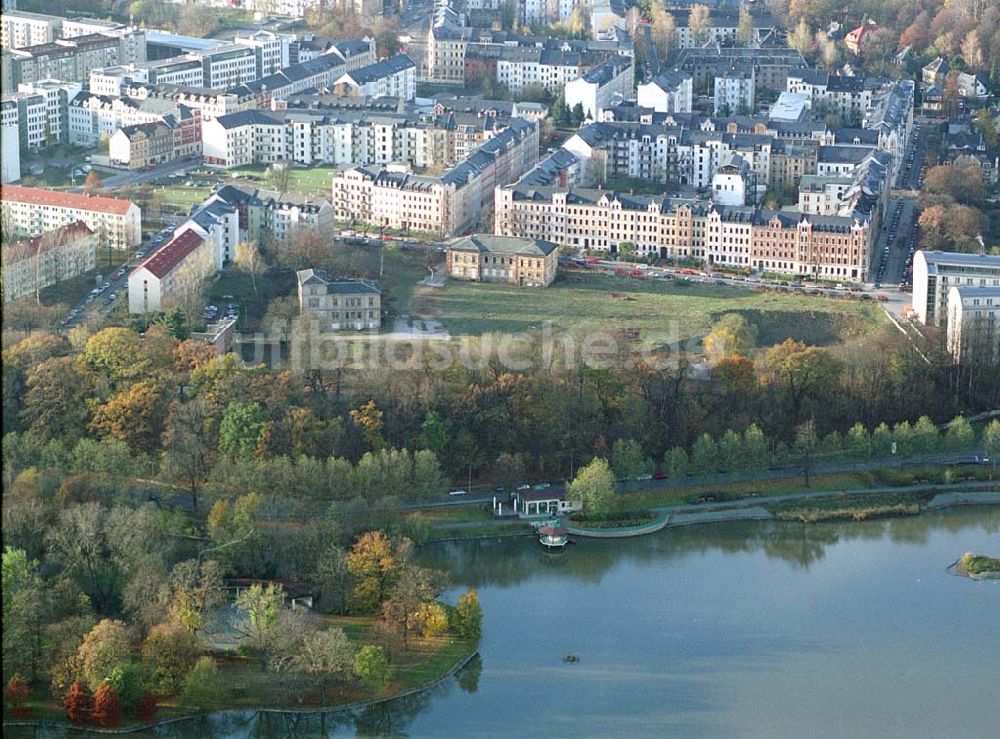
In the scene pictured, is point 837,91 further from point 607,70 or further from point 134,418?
point 134,418

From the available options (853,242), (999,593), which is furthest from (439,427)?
(853,242)

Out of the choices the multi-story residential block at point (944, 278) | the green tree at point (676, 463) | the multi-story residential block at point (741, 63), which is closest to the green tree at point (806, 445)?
the green tree at point (676, 463)

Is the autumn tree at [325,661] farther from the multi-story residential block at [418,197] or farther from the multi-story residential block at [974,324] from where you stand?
the multi-story residential block at [418,197]

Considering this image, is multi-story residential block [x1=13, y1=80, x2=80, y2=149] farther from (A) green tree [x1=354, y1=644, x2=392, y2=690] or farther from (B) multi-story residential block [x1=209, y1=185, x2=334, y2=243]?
(A) green tree [x1=354, y1=644, x2=392, y2=690]

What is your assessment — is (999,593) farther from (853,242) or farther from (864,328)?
(853,242)

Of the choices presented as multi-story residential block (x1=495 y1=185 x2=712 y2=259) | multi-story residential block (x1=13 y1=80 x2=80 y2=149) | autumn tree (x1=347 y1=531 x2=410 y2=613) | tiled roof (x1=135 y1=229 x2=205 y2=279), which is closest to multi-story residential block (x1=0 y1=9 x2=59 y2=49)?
multi-story residential block (x1=13 y1=80 x2=80 y2=149)

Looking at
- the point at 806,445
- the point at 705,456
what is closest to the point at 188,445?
the point at 705,456

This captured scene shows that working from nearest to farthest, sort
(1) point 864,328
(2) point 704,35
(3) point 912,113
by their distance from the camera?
(1) point 864,328
(3) point 912,113
(2) point 704,35
